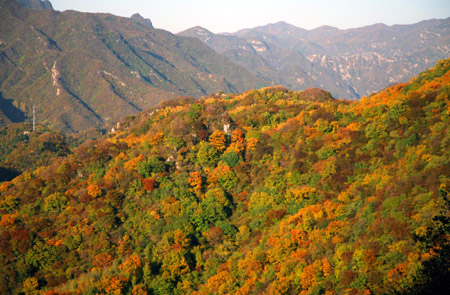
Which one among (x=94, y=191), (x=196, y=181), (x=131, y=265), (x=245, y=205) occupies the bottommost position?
(x=131, y=265)

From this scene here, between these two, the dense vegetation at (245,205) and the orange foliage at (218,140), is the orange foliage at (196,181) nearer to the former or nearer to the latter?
the dense vegetation at (245,205)

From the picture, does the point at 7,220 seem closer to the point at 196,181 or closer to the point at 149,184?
the point at 149,184

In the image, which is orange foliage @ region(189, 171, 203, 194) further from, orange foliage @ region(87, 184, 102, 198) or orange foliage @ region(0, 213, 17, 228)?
orange foliage @ region(0, 213, 17, 228)

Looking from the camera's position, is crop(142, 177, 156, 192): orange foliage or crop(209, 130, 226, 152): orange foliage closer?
crop(142, 177, 156, 192): orange foliage

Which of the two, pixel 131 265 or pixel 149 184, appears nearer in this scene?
pixel 131 265

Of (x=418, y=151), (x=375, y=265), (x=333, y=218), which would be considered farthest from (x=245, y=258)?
(x=418, y=151)

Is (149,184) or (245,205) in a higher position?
(149,184)

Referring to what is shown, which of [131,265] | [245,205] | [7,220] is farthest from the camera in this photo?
[245,205]

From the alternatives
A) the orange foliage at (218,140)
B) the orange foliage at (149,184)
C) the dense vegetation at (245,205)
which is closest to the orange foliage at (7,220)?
the dense vegetation at (245,205)

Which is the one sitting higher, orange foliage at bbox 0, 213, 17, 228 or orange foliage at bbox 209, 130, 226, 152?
orange foliage at bbox 209, 130, 226, 152

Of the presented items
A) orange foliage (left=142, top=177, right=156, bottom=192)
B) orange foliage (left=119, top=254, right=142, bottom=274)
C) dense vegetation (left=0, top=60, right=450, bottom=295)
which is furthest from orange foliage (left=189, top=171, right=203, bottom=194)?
orange foliage (left=119, top=254, right=142, bottom=274)

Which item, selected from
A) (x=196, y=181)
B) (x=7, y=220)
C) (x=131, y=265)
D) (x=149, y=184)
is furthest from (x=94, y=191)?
(x=131, y=265)
